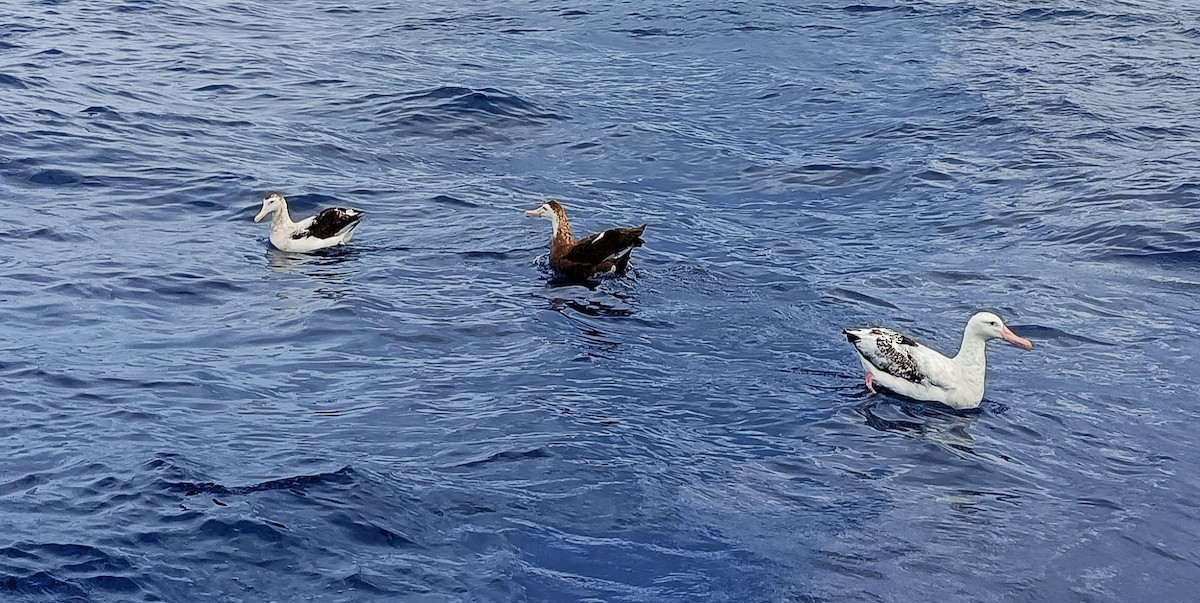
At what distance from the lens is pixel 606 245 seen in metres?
14.9

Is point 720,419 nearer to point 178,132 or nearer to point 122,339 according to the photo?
point 122,339

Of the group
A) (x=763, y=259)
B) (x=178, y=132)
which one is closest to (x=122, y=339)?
(x=763, y=259)

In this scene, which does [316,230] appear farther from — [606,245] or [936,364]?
[936,364]

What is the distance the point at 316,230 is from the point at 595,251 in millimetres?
3232

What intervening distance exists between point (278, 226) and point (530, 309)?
11.8ft

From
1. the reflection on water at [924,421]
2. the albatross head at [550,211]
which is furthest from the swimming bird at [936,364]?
the albatross head at [550,211]

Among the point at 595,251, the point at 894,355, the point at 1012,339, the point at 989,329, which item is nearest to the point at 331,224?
the point at 595,251

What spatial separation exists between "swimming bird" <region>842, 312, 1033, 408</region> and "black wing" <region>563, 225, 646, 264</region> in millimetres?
3594

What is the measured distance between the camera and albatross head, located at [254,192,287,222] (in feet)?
53.2

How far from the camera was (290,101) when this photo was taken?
910 inches

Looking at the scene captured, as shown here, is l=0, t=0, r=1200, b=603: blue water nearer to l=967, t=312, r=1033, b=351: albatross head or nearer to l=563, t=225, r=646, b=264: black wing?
l=563, t=225, r=646, b=264: black wing

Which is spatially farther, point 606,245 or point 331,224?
point 331,224

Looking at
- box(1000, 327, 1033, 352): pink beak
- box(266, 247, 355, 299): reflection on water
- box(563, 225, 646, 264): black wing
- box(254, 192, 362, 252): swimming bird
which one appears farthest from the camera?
box(254, 192, 362, 252): swimming bird

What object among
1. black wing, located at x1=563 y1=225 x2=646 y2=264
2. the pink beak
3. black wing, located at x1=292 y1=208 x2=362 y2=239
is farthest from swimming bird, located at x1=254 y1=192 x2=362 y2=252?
the pink beak
